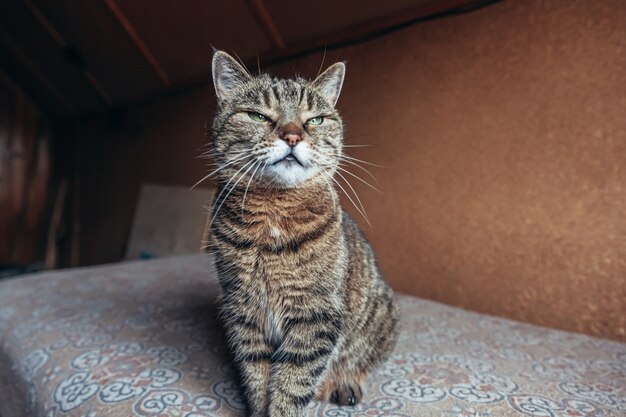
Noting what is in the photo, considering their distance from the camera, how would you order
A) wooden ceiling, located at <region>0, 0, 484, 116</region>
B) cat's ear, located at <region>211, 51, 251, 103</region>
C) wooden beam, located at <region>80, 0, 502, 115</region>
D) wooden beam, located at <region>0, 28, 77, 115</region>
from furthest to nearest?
1. wooden beam, located at <region>0, 28, 77, 115</region>
2. wooden ceiling, located at <region>0, 0, 484, 116</region>
3. wooden beam, located at <region>80, 0, 502, 115</region>
4. cat's ear, located at <region>211, 51, 251, 103</region>

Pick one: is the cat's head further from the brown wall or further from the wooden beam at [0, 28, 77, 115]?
the wooden beam at [0, 28, 77, 115]

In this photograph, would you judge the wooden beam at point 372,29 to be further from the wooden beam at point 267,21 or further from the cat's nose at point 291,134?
the cat's nose at point 291,134

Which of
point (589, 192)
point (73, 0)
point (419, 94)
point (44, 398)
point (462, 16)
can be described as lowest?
point (44, 398)

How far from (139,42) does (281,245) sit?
2202 millimetres

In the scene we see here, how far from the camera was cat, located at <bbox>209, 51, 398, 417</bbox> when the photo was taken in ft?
2.48

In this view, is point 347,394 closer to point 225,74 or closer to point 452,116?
point 225,74

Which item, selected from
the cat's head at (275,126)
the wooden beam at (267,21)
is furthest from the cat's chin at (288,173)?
the wooden beam at (267,21)

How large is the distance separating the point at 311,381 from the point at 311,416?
0.09 meters

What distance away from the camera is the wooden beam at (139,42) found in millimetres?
2254

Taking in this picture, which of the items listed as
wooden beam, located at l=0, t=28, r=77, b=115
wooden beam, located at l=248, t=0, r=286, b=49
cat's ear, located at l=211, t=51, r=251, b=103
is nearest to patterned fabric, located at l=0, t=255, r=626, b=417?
cat's ear, located at l=211, t=51, r=251, b=103

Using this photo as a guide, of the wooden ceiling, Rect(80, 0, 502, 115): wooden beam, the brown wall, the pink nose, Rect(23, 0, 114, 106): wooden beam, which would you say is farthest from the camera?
Rect(23, 0, 114, 106): wooden beam

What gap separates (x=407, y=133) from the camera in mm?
1741

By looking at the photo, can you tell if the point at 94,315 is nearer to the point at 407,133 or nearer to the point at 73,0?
the point at 407,133

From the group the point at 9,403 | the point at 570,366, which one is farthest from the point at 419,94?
the point at 9,403
